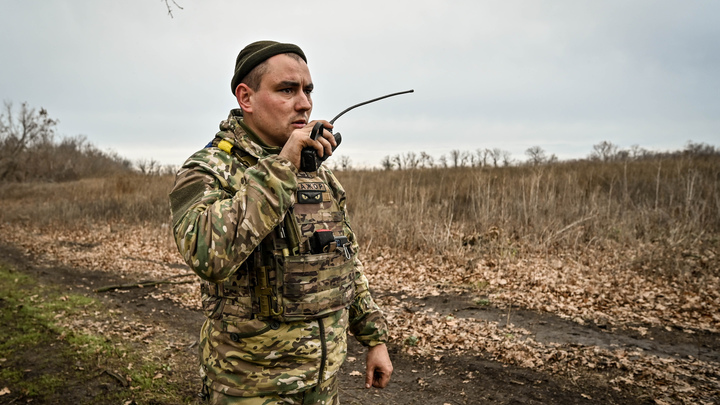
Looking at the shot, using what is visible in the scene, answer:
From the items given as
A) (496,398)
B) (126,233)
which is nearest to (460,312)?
(496,398)

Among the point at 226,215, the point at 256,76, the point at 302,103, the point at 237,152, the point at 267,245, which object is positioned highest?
the point at 256,76

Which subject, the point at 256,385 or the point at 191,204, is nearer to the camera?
the point at 191,204

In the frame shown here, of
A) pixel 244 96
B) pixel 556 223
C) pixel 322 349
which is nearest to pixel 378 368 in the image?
pixel 322 349

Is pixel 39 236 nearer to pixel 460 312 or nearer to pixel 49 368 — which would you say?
pixel 49 368

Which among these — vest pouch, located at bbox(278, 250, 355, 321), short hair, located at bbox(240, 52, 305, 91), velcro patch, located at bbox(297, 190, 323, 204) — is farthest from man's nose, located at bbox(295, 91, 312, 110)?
vest pouch, located at bbox(278, 250, 355, 321)

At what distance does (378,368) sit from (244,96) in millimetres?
1321

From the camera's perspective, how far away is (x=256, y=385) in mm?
1576

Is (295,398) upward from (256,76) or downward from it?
downward

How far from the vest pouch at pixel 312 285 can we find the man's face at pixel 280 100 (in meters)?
0.53

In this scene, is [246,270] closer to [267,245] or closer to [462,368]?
[267,245]

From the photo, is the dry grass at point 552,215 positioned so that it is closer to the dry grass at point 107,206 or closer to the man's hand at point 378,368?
the dry grass at point 107,206

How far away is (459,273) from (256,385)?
7207 millimetres

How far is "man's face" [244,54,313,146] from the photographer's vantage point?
5.68 ft

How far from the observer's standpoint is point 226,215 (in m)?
1.35
